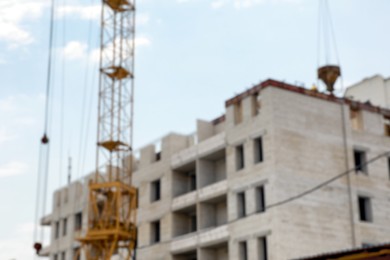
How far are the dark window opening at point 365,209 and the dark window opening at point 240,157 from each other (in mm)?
9398

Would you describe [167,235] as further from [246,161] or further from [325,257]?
[325,257]

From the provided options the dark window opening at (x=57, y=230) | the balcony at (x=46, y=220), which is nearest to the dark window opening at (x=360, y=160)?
the dark window opening at (x=57, y=230)

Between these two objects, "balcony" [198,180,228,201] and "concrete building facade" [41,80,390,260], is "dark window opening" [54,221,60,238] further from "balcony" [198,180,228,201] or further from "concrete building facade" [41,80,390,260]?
"balcony" [198,180,228,201]

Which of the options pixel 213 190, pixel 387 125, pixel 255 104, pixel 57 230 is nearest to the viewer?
pixel 255 104

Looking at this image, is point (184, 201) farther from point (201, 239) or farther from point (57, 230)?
point (57, 230)

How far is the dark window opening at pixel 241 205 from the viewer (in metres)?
55.3

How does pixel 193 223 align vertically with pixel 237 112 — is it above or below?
below

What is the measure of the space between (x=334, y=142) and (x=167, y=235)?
16.3 m

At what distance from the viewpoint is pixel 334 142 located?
56.7 m

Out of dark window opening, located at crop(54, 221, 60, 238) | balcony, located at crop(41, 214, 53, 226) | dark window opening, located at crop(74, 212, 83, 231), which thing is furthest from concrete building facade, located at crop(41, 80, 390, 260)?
balcony, located at crop(41, 214, 53, 226)

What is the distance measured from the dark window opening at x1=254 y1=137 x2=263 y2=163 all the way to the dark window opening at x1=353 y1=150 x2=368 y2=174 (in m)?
7.90

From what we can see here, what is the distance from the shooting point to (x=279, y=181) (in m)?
52.5

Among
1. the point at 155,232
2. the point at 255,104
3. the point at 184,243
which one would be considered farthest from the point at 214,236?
the point at 255,104

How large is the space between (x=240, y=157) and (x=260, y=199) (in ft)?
14.1
